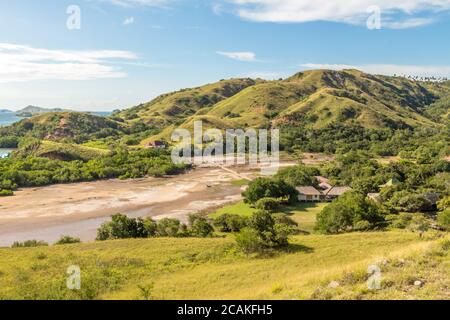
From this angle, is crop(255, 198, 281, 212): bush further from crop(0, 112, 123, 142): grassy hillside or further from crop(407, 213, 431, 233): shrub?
crop(0, 112, 123, 142): grassy hillside

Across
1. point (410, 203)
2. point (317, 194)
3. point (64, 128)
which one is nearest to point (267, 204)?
→ point (317, 194)

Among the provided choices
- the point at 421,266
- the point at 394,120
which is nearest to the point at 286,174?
the point at 421,266

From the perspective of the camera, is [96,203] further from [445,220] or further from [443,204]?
[443,204]

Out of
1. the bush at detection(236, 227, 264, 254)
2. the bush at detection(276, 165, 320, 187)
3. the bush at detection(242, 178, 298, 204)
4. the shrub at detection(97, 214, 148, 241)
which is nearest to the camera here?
the bush at detection(236, 227, 264, 254)

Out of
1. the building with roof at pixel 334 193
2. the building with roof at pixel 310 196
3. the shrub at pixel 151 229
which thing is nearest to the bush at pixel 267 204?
the building with roof at pixel 310 196

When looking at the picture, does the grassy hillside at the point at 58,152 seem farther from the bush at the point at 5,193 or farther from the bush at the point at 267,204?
the bush at the point at 267,204

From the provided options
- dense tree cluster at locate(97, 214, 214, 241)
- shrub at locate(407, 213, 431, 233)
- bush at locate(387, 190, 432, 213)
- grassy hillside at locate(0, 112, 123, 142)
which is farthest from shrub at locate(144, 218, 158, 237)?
grassy hillside at locate(0, 112, 123, 142)
